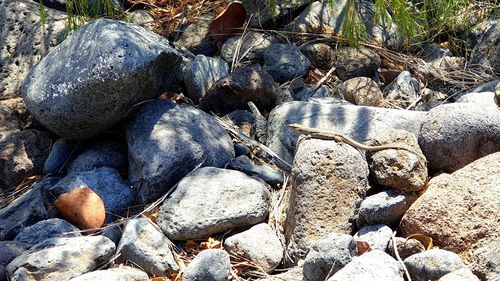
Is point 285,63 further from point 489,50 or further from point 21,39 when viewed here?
point 21,39

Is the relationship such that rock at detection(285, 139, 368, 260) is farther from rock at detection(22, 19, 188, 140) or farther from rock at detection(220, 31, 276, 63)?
rock at detection(220, 31, 276, 63)

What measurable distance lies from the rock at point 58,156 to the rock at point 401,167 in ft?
5.31

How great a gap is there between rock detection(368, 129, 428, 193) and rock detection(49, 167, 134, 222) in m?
1.21

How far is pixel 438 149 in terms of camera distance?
3713 millimetres

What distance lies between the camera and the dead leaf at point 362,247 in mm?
3263

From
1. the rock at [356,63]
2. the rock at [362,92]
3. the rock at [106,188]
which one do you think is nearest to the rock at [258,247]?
the rock at [106,188]

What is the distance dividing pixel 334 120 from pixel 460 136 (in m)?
0.66

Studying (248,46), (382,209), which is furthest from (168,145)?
(248,46)

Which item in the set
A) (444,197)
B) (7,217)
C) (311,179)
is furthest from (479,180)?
(7,217)

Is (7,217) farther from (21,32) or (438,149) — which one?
(438,149)

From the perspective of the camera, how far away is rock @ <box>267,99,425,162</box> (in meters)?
3.91

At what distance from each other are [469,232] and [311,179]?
0.71 metres

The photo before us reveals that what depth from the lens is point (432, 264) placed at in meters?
3.03

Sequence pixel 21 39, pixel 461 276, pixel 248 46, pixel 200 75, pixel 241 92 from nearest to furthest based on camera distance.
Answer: pixel 461 276, pixel 241 92, pixel 200 75, pixel 21 39, pixel 248 46
